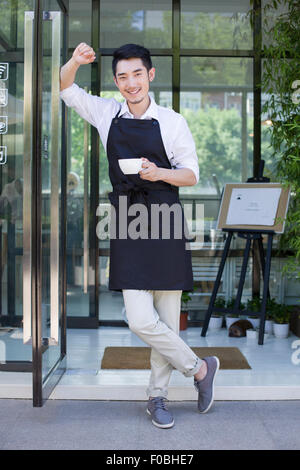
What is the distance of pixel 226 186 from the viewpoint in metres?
4.97

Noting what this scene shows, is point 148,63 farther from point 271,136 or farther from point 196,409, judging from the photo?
point 271,136

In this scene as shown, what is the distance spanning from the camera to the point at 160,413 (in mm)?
2941

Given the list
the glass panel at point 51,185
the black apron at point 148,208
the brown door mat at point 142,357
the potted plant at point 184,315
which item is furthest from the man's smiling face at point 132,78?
the potted plant at point 184,315

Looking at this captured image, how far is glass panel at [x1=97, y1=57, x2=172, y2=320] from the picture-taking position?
514 cm

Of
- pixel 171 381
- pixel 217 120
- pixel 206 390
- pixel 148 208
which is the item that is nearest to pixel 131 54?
pixel 148 208

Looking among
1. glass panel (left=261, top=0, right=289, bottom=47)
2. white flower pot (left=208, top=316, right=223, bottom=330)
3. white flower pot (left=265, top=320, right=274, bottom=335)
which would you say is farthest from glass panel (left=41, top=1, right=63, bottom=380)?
glass panel (left=261, top=0, right=289, bottom=47)

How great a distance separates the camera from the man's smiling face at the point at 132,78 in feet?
9.45

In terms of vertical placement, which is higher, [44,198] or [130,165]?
[130,165]

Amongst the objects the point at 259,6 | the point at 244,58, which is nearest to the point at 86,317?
the point at 244,58

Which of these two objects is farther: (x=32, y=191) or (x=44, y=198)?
(x=44, y=198)

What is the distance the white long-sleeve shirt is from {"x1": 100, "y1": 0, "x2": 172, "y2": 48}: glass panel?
86.2 inches

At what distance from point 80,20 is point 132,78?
7.90 feet

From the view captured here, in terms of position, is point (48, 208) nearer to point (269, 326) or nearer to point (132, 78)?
point (132, 78)

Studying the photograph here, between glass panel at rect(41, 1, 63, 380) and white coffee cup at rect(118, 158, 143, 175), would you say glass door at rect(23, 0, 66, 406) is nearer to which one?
glass panel at rect(41, 1, 63, 380)
